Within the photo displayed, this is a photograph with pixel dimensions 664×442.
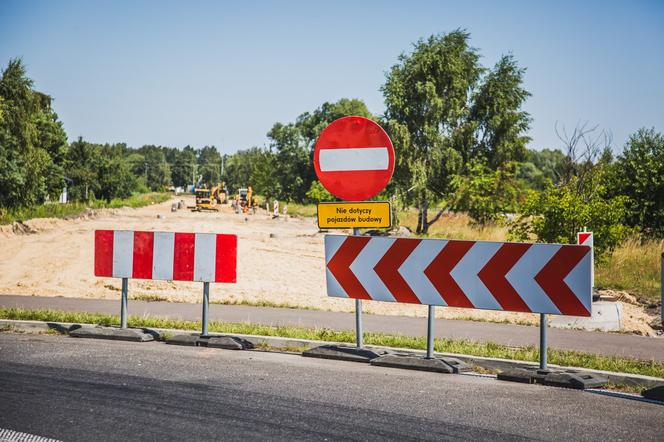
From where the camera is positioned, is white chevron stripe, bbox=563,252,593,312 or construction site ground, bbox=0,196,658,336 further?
construction site ground, bbox=0,196,658,336

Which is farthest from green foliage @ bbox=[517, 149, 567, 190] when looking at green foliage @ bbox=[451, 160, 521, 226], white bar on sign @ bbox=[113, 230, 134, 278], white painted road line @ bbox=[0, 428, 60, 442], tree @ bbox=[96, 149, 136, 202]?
tree @ bbox=[96, 149, 136, 202]

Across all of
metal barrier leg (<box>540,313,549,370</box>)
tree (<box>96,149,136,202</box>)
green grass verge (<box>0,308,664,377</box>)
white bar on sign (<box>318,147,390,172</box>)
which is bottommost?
green grass verge (<box>0,308,664,377</box>)

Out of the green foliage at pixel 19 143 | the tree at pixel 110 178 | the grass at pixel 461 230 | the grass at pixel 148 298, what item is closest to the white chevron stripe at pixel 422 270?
the grass at pixel 148 298

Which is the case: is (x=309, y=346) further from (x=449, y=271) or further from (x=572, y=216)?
(x=572, y=216)

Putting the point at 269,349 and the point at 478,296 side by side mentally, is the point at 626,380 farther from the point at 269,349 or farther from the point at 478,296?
the point at 269,349

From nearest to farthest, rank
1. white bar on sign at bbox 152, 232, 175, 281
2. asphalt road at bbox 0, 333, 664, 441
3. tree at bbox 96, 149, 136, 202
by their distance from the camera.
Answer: asphalt road at bbox 0, 333, 664, 441
white bar on sign at bbox 152, 232, 175, 281
tree at bbox 96, 149, 136, 202

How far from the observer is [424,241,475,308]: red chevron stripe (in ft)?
24.8

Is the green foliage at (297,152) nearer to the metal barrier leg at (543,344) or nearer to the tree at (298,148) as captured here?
the tree at (298,148)

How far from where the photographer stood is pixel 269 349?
8578 millimetres

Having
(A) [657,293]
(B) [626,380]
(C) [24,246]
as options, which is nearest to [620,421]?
(B) [626,380]

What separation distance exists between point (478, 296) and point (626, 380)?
5.10 feet

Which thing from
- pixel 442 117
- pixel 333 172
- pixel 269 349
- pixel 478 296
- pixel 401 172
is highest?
pixel 442 117

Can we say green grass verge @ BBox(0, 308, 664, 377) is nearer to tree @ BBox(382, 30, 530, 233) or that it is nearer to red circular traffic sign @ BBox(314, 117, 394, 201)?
red circular traffic sign @ BBox(314, 117, 394, 201)

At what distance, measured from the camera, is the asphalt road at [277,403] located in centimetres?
495
